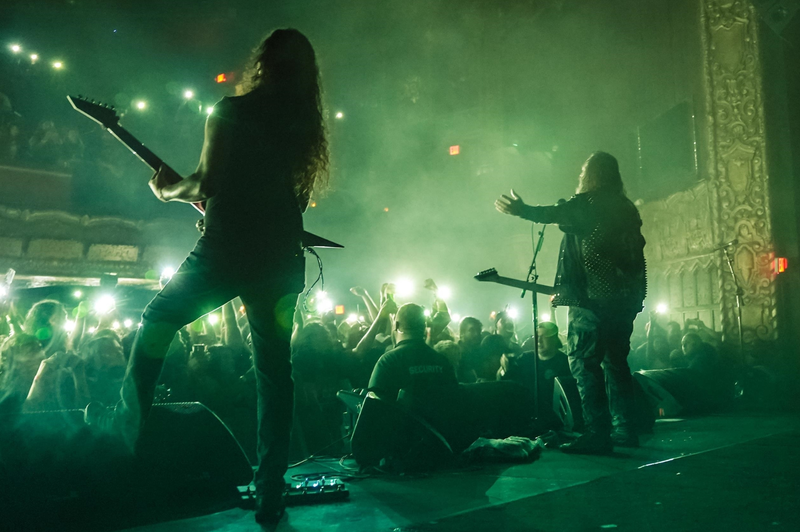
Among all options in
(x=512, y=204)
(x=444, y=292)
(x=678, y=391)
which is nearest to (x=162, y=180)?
(x=512, y=204)

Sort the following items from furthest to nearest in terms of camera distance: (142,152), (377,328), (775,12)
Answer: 1. (377,328)
2. (775,12)
3. (142,152)

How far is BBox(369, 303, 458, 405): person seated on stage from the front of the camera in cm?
413

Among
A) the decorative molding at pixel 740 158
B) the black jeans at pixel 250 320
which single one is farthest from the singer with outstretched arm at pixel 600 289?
the decorative molding at pixel 740 158

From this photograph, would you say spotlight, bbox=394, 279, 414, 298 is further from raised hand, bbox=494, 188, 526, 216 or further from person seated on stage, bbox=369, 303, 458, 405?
raised hand, bbox=494, 188, 526, 216

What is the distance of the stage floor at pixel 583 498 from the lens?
217 centimetres

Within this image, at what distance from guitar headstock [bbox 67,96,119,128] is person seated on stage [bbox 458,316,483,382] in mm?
4945

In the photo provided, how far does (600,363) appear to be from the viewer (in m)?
4.43

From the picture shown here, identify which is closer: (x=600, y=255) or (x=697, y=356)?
(x=600, y=255)

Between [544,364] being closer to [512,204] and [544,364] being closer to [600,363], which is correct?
[600,363]

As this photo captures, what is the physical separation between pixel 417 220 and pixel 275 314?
1929cm

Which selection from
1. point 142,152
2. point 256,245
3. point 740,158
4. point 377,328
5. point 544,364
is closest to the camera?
point 256,245

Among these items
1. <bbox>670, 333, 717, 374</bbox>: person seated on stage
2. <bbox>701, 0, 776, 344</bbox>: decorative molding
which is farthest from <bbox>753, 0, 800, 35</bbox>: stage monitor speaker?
<bbox>701, 0, 776, 344</bbox>: decorative molding

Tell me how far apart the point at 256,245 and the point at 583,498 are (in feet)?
6.35

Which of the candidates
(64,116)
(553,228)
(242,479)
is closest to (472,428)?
(242,479)
